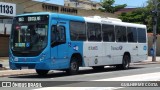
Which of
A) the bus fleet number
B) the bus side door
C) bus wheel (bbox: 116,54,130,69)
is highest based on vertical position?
the bus fleet number

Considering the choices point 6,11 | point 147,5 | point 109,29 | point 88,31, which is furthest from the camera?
point 147,5

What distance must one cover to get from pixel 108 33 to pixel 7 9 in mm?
16048

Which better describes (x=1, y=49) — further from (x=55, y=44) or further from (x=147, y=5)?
(x=147, y=5)

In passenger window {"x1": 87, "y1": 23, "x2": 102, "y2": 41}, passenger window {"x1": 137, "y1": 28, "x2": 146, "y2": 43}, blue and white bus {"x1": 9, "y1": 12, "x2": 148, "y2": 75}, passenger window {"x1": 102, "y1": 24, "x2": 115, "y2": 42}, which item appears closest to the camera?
blue and white bus {"x1": 9, "y1": 12, "x2": 148, "y2": 75}

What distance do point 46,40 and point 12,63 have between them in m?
2.09

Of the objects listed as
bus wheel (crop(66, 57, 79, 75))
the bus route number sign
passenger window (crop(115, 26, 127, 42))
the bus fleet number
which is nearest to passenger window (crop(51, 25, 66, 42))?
bus wheel (crop(66, 57, 79, 75))

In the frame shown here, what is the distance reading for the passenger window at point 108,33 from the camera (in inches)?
1002

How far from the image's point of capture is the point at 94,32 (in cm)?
2442

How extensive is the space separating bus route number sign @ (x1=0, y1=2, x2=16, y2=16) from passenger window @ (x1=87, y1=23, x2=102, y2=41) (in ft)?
52.1

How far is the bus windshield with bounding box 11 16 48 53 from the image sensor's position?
68.0 feet

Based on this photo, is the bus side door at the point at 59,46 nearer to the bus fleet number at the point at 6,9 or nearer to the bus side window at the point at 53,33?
the bus side window at the point at 53,33

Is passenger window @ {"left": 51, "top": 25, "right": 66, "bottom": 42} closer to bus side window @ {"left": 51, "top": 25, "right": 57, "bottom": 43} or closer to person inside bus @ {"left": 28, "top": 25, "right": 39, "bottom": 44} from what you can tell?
bus side window @ {"left": 51, "top": 25, "right": 57, "bottom": 43}

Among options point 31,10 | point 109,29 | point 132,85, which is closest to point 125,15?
point 31,10

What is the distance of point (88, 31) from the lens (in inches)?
938
